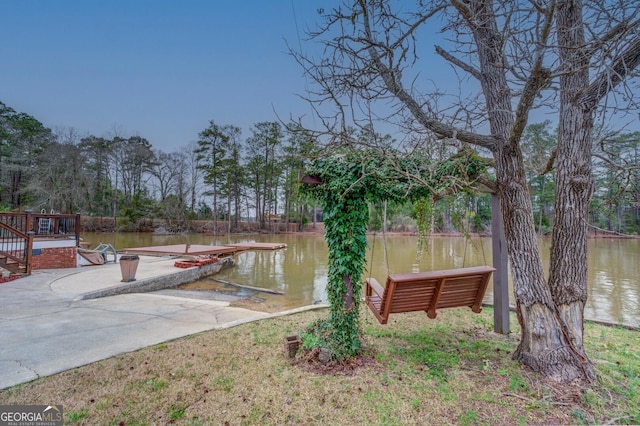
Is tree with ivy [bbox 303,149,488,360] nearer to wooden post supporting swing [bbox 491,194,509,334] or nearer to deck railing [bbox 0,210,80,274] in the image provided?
wooden post supporting swing [bbox 491,194,509,334]

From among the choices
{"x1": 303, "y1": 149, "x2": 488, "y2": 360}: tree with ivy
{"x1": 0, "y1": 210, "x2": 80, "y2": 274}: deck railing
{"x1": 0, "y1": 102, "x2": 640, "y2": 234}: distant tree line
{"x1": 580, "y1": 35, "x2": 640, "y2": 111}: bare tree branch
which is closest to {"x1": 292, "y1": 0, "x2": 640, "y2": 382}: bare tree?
{"x1": 580, "y1": 35, "x2": 640, "y2": 111}: bare tree branch

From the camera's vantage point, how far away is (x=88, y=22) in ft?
37.9

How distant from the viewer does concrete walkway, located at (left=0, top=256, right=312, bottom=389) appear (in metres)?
2.70

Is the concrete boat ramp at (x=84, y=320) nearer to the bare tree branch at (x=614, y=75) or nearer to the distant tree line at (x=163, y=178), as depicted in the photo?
the bare tree branch at (x=614, y=75)

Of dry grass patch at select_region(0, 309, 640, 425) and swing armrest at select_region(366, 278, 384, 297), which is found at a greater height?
swing armrest at select_region(366, 278, 384, 297)

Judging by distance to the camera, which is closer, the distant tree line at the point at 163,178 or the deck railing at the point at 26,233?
the deck railing at the point at 26,233

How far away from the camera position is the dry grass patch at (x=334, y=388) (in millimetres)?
1873

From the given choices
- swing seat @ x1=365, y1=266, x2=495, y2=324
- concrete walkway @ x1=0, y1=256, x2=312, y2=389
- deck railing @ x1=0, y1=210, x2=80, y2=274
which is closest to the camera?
swing seat @ x1=365, y1=266, x2=495, y2=324

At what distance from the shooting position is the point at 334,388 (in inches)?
87.0

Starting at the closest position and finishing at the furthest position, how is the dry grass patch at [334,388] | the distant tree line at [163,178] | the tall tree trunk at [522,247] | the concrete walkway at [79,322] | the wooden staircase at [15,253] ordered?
the dry grass patch at [334,388]
the tall tree trunk at [522,247]
the concrete walkway at [79,322]
the wooden staircase at [15,253]
the distant tree line at [163,178]

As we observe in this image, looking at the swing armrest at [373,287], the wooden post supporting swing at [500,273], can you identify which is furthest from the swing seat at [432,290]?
the wooden post supporting swing at [500,273]

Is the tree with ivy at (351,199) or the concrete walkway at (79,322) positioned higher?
the tree with ivy at (351,199)

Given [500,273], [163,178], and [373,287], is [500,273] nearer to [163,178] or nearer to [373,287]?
[373,287]

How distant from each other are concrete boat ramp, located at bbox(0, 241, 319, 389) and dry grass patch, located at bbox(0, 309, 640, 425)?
38cm
